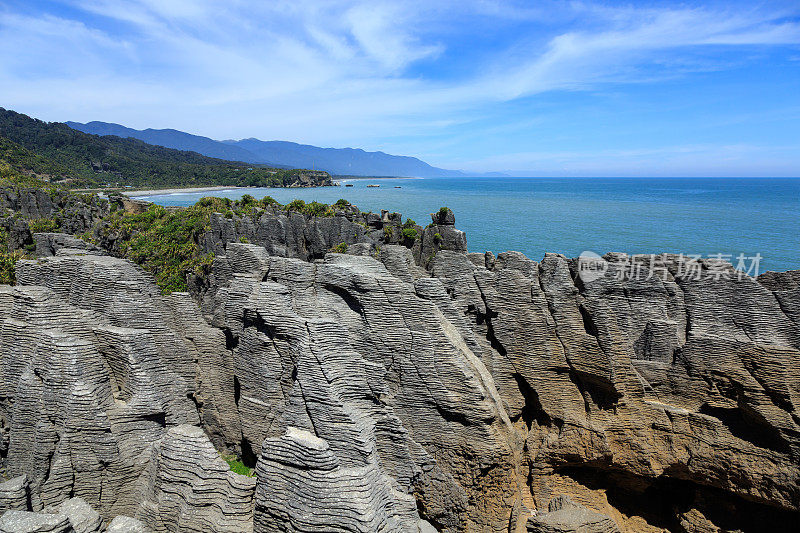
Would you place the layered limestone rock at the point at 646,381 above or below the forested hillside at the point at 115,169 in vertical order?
below

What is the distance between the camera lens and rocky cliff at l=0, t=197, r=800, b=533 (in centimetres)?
1204

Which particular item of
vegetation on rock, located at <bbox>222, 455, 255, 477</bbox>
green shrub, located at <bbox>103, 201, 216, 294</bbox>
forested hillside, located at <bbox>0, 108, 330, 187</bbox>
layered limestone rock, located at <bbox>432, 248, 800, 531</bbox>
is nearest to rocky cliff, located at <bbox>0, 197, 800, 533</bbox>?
layered limestone rock, located at <bbox>432, 248, 800, 531</bbox>

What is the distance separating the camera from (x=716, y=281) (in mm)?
13977

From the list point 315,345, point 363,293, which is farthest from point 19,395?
point 363,293

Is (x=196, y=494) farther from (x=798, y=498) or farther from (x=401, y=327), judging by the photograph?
(x=798, y=498)

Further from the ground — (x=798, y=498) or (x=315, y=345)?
(x=315, y=345)

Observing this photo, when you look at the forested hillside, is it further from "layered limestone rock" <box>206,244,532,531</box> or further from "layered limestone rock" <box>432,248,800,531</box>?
"layered limestone rock" <box>432,248,800,531</box>

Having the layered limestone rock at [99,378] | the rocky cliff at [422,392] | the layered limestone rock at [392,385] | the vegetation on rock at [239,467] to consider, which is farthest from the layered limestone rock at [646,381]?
the layered limestone rock at [99,378]

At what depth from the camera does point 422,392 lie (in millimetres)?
12883

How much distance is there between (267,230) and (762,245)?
63625 millimetres

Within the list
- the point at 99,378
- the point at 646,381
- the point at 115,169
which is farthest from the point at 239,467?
the point at 115,169

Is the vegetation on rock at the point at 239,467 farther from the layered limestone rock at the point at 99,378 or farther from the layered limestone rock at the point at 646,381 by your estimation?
the layered limestone rock at the point at 646,381

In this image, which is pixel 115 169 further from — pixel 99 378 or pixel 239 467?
pixel 239 467

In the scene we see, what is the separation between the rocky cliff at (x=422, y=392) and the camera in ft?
39.5
